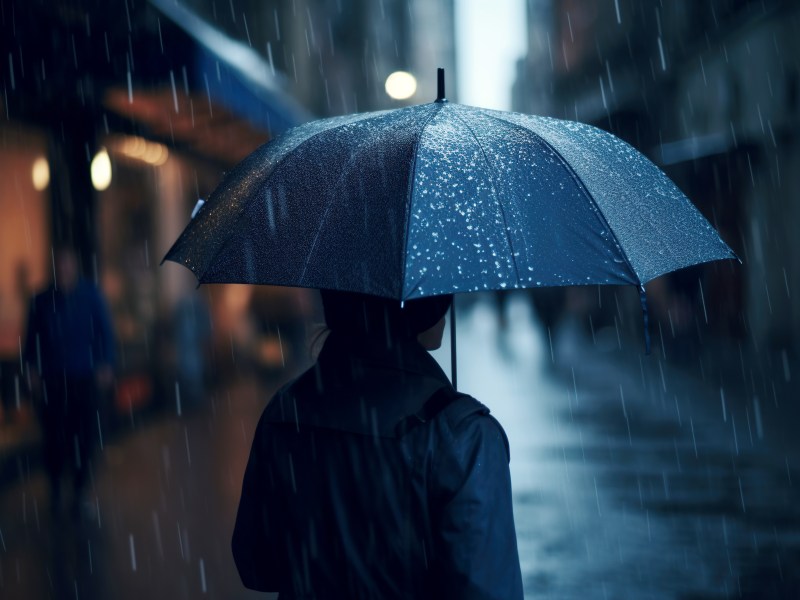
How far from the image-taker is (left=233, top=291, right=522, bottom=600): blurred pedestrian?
189cm

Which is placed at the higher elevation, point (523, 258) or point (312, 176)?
point (312, 176)

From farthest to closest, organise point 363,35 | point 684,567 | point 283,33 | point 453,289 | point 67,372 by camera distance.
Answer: point 363,35 → point 283,33 → point 67,372 → point 684,567 → point 453,289

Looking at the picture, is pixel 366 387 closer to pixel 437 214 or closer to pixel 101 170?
pixel 437 214

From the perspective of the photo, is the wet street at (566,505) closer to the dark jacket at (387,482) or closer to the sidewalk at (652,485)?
the sidewalk at (652,485)

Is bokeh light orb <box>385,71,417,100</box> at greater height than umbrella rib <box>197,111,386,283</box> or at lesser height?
greater

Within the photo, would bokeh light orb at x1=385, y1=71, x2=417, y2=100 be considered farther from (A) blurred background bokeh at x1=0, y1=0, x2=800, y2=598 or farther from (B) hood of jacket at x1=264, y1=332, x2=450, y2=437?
(B) hood of jacket at x1=264, y1=332, x2=450, y2=437

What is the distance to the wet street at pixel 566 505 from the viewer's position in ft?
18.4

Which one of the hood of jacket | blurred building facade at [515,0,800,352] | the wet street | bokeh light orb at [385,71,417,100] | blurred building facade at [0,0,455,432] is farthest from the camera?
bokeh light orb at [385,71,417,100]

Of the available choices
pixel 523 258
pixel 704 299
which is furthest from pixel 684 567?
pixel 704 299

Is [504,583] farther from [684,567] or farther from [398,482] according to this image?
[684,567]

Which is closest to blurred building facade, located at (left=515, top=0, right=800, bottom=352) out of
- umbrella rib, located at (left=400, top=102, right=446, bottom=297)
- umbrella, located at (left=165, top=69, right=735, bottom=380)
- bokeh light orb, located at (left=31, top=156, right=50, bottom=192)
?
bokeh light orb, located at (left=31, top=156, right=50, bottom=192)

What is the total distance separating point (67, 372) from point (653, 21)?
26.5 meters

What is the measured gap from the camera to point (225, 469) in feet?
27.5

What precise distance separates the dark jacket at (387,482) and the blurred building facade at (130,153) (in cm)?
794
